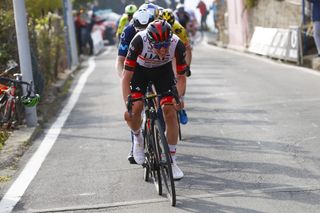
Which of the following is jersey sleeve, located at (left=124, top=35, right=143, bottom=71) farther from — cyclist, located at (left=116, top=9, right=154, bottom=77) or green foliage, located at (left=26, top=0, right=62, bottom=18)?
green foliage, located at (left=26, top=0, right=62, bottom=18)

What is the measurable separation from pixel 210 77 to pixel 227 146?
8.20 metres

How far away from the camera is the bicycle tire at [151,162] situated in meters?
6.80

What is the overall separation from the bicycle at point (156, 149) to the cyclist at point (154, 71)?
0.13 metres

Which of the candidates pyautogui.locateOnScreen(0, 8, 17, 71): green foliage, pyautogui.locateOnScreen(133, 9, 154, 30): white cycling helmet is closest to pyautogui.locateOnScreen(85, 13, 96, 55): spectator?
pyautogui.locateOnScreen(0, 8, 17, 71): green foliage

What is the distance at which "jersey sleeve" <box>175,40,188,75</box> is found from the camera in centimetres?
688

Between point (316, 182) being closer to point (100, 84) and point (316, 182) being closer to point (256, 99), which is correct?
point (256, 99)

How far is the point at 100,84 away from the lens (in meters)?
17.1

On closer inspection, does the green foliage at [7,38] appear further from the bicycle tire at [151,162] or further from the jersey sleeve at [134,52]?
the jersey sleeve at [134,52]

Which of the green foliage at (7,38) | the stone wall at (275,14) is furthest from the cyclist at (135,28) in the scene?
the stone wall at (275,14)

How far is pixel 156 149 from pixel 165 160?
0.28m

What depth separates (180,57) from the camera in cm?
693

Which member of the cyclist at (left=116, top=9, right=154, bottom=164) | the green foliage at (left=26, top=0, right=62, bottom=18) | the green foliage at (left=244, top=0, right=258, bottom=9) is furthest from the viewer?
the green foliage at (left=244, top=0, right=258, bottom=9)

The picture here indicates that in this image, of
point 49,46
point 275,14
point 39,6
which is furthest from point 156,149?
point 275,14

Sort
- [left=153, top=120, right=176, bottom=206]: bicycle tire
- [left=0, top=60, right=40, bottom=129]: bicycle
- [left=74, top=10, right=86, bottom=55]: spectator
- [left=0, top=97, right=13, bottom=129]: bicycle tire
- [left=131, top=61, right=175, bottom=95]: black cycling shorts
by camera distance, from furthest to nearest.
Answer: [left=74, top=10, right=86, bottom=55]: spectator, [left=0, top=97, right=13, bottom=129]: bicycle tire, [left=0, top=60, right=40, bottom=129]: bicycle, [left=131, top=61, right=175, bottom=95]: black cycling shorts, [left=153, top=120, right=176, bottom=206]: bicycle tire
